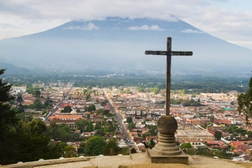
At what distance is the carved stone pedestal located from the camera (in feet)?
25.8

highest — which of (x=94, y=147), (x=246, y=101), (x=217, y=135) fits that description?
(x=246, y=101)

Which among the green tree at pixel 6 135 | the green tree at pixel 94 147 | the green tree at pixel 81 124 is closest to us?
the green tree at pixel 6 135

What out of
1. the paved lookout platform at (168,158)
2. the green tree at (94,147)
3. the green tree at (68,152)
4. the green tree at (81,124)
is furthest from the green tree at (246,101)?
the green tree at (81,124)

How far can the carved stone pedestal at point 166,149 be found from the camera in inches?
310

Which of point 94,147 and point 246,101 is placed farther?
point 94,147

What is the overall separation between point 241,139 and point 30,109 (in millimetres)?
31070

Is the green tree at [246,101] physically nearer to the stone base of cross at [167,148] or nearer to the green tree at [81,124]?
the stone base of cross at [167,148]

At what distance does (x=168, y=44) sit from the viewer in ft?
28.6

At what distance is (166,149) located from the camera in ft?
26.4

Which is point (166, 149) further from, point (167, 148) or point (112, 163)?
point (112, 163)

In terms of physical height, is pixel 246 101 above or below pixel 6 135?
above

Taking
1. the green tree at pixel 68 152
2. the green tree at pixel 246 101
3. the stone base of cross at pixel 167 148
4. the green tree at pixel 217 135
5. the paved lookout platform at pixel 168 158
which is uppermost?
the green tree at pixel 246 101

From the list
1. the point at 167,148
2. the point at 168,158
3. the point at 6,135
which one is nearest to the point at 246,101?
the point at 167,148

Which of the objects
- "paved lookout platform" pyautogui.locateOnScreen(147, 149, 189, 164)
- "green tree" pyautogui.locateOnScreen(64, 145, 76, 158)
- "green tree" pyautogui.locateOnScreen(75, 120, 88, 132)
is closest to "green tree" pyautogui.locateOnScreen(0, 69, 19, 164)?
"green tree" pyautogui.locateOnScreen(64, 145, 76, 158)
